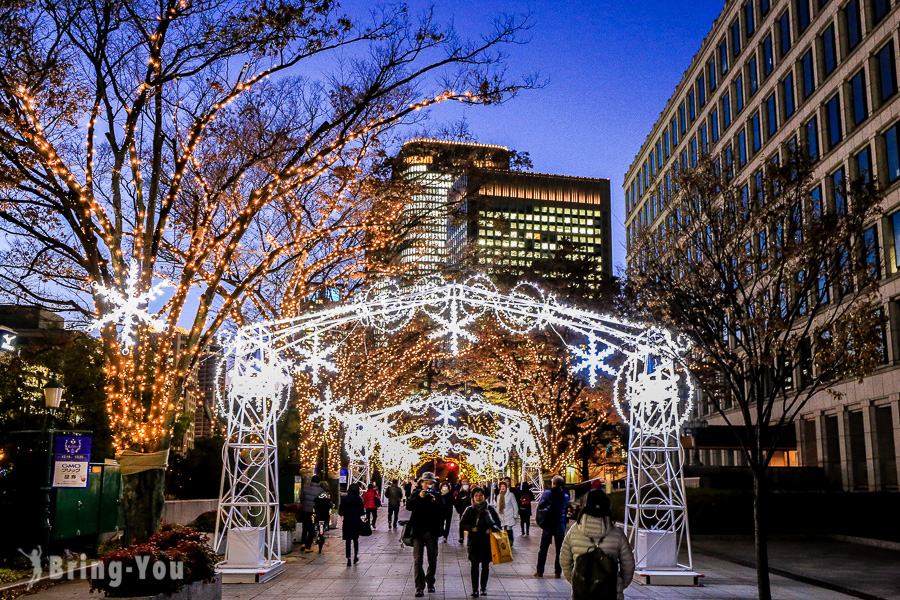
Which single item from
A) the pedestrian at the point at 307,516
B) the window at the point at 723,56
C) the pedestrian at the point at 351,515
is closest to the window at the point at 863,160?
the window at the point at 723,56

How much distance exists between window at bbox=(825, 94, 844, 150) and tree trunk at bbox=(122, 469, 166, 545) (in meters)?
30.4

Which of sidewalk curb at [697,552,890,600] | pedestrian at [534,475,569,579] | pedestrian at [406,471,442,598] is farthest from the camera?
pedestrian at [534,475,569,579]

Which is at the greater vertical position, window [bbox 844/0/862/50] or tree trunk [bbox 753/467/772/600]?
window [bbox 844/0/862/50]

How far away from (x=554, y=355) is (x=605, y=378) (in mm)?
3561

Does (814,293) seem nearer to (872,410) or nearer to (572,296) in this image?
(872,410)

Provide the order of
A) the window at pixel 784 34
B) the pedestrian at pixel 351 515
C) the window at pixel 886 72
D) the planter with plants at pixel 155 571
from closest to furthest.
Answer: the planter with plants at pixel 155 571
the pedestrian at pixel 351 515
the window at pixel 886 72
the window at pixel 784 34

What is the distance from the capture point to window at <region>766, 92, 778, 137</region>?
41.6 m

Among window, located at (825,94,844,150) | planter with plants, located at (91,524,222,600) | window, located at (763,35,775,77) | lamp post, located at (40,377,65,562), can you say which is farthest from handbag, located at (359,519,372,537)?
window, located at (763,35,775,77)

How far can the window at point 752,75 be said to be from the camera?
44831 millimetres

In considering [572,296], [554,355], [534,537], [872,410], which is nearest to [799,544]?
[534,537]

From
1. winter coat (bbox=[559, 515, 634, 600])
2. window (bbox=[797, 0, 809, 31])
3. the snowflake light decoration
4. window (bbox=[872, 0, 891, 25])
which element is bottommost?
winter coat (bbox=[559, 515, 634, 600])

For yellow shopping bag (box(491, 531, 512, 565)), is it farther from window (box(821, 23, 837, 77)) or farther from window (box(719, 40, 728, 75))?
window (box(719, 40, 728, 75))

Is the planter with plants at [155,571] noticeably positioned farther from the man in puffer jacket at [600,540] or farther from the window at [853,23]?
the window at [853,23]

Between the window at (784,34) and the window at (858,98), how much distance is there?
7330 millimetres
